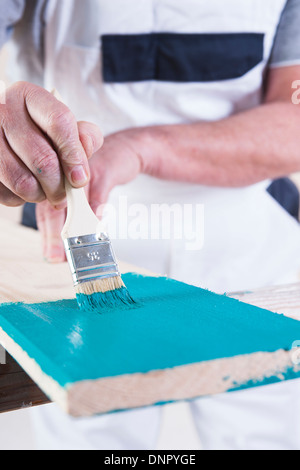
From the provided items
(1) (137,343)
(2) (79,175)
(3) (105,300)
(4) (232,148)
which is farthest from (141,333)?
(4) (232,148)

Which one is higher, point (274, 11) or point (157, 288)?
point (274, 11)

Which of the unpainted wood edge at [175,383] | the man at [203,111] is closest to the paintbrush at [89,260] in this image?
the unpainted wood edge at [175,383]

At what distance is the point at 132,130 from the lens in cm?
110

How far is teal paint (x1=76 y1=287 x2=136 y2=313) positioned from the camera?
2.12 feet

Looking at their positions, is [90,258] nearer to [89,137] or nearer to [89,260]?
[89,260]

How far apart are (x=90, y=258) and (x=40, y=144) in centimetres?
17

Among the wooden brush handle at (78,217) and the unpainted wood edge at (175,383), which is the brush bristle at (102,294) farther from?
the unpainted wood edge at (175,383)

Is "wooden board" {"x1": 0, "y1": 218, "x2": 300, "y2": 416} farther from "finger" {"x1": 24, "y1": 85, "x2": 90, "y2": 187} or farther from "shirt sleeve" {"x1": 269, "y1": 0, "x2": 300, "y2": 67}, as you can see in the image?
"shirt sleeve" {"x1": 269, "y1": 0, "x2": 300, "y2": 67}

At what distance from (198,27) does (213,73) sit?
10cm

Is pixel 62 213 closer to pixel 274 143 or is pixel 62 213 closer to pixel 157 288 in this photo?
pixel 157 288

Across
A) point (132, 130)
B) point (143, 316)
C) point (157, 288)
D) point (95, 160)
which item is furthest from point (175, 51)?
point (143, 316)

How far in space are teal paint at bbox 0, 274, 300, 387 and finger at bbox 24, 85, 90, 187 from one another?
0.17 meters

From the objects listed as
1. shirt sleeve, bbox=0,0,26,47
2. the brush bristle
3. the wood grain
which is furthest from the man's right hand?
shirt sleeve, bbox=0,0,26,47

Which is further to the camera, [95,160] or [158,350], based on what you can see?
[95,160]
